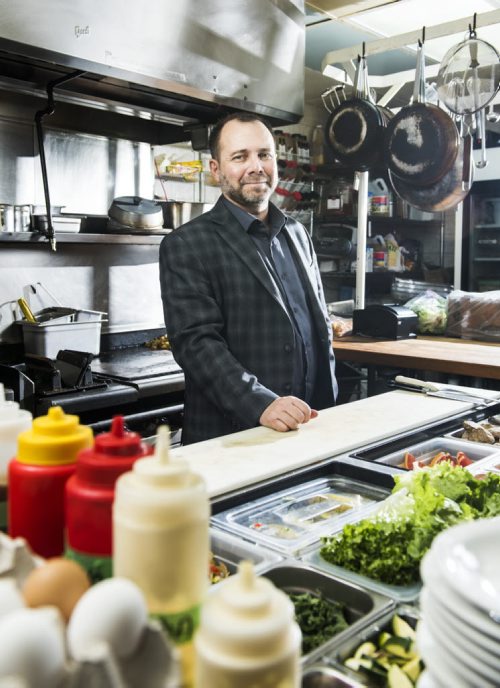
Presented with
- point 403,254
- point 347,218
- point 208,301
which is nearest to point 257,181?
point 208,301

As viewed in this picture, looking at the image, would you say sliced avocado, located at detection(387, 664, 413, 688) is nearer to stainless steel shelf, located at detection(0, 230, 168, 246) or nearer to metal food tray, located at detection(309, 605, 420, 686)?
metal food tray, located at detection(309, 605, 420, 686)

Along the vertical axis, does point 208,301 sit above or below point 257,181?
below

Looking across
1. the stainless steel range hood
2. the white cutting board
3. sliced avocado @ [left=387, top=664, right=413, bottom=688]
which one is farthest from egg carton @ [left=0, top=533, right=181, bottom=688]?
the stainless steel range hood

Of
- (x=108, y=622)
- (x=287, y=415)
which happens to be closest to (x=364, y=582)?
(x=108, y=622)

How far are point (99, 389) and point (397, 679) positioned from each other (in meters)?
2.32

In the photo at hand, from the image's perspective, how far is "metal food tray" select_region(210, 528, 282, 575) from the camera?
1330 millimetres

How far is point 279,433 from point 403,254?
205 inches

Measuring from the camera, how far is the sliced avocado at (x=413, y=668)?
0.95 m

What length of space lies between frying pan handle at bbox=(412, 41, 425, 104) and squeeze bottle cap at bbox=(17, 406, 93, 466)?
11.8ft

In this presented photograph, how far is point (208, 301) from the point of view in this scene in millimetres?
2547

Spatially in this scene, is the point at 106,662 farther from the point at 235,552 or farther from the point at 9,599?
the point at 235,552

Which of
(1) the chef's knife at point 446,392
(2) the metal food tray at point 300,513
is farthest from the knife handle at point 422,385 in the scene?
(2) the metal food tray at point 300,513

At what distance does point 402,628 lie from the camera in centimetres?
107

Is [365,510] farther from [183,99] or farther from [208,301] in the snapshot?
[183,99]
